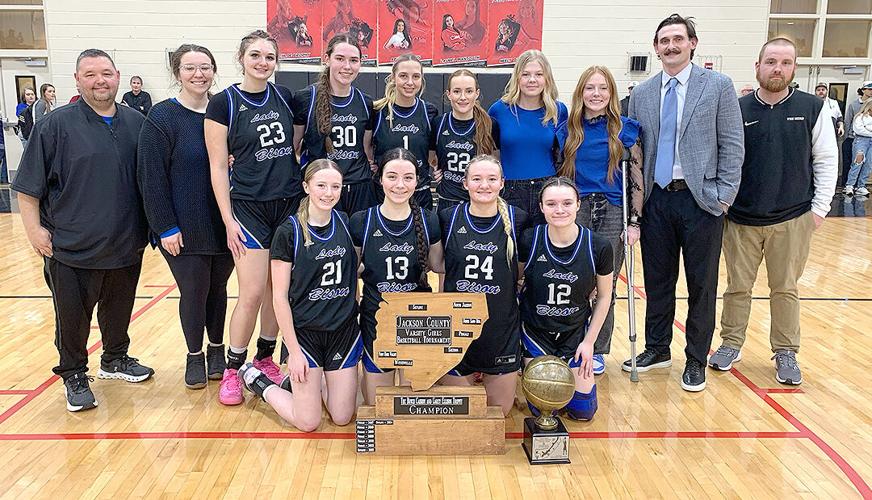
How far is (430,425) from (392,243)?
84cm

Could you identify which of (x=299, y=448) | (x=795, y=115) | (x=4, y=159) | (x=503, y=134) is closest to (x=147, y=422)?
(x=299, y=448)

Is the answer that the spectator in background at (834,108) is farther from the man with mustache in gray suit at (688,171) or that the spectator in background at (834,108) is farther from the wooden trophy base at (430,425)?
the wooden trophy base at (430,425)

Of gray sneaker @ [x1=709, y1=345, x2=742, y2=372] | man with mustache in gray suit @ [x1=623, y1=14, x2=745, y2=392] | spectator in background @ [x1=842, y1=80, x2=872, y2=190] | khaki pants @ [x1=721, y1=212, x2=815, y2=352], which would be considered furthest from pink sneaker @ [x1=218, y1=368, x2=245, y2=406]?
spectator in background @ [x1=842, y1=80, x2=872, y2=190]

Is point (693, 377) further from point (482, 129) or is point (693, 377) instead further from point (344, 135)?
point (344, 135)

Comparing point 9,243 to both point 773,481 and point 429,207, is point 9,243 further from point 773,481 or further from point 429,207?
point 773,481

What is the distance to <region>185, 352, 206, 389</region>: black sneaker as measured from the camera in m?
3.67

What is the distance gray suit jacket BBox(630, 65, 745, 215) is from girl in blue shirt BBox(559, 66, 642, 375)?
0.27 metres

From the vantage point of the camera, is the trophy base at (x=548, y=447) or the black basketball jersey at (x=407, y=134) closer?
the trophy base at (x=548, y=447)

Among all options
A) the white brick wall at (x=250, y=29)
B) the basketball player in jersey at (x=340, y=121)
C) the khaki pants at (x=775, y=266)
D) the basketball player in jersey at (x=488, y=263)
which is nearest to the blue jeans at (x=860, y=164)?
the white brick wall at (x=250, y=29)

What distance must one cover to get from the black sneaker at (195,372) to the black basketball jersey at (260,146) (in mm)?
976

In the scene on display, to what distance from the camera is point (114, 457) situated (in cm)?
290

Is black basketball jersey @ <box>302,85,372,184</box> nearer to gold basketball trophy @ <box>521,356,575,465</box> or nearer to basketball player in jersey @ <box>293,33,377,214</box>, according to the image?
basketball player in jersey @ <box>293,33,377,214</box>

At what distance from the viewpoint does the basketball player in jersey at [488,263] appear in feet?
10.3

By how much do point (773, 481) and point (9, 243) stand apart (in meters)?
7.96
